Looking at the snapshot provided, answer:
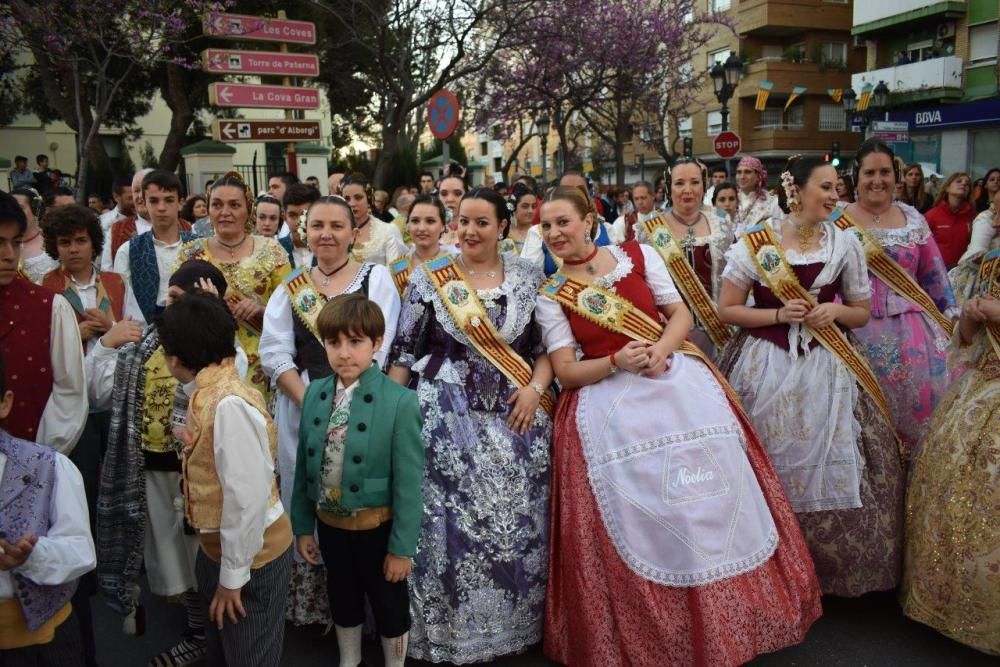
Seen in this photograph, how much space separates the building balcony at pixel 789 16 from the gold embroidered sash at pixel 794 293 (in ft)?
88.4

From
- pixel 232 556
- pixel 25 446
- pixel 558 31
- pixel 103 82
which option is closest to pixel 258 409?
pixel 232 556

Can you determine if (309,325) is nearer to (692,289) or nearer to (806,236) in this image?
(692,289)

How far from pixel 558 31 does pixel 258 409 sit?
15.1 metres

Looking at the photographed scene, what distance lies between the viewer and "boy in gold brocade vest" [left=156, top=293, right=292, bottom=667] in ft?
7.39

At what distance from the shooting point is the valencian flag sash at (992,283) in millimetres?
3053

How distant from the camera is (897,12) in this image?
74.5 feet

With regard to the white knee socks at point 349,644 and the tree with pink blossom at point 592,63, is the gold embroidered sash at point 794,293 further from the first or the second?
the tree with pink blossom at point 592,63

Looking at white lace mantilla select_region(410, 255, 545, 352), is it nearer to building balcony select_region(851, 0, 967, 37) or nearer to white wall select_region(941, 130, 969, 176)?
white wall select_region(941, 130, 969, 176)

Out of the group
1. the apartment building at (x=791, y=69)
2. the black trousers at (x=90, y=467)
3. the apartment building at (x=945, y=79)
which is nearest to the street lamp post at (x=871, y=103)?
the apartment building at (x=945, y=79)

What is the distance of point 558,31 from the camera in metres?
Answer: 16.1

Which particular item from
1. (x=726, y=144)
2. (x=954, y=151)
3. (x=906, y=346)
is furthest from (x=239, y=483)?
(x=954, y=151)

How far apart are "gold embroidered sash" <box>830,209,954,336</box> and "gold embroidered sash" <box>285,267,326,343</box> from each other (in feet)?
7.82

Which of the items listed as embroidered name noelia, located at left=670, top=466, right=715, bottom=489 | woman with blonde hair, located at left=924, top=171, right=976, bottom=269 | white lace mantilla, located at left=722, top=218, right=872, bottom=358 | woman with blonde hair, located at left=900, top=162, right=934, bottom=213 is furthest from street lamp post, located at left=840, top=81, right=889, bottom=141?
embroidered name noelia, located at left=670, top=466, right=715, bottom=489

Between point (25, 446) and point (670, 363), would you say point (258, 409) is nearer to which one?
point (25, 446)
